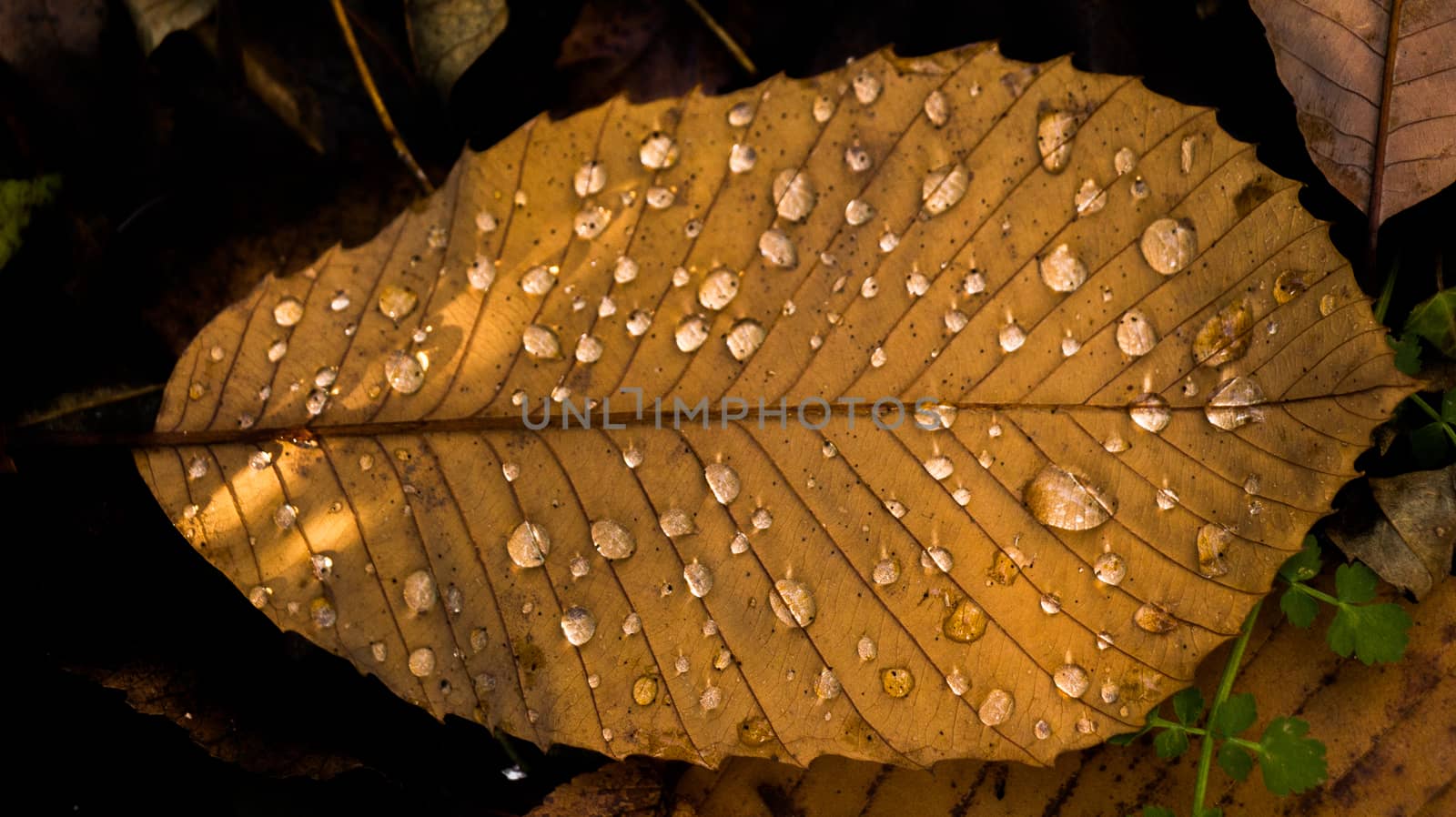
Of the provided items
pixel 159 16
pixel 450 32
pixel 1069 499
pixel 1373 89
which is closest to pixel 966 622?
pixel 1069 499

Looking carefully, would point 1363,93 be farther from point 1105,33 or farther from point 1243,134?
point 1105,33

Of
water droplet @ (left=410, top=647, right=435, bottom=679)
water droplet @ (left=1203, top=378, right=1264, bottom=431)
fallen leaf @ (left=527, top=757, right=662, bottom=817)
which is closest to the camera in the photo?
water droplet @ (left=1203, top=378, right=1264, bottom=431)

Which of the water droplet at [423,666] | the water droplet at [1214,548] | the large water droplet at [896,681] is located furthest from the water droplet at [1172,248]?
the water droplet at [423,666]

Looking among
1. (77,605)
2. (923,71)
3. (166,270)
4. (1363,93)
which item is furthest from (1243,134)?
(77,605)

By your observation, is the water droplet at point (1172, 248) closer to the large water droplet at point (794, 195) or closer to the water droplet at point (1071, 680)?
the large water droplet at point (794, 195)

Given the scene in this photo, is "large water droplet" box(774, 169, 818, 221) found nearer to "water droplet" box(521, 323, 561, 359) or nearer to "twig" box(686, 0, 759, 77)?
"water droplet" box(521, 323, 561, 359)

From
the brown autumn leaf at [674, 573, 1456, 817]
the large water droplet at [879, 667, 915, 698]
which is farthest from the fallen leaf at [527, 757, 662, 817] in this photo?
the large water droplet at [879, 667, 915, 698]
